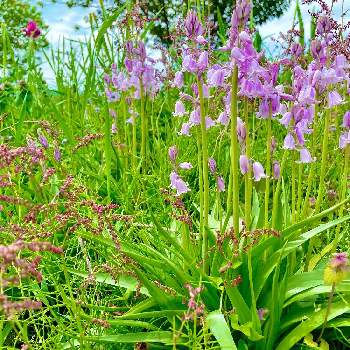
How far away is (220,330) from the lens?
6.91 feet

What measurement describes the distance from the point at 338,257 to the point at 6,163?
3.40ft

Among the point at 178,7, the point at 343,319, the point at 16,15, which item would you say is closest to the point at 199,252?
the point at 343,319

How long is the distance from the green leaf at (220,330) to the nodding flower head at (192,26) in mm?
1042

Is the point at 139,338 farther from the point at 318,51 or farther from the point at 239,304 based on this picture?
the point at 318,51

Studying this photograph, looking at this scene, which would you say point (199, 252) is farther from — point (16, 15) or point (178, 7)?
point (16, 15)

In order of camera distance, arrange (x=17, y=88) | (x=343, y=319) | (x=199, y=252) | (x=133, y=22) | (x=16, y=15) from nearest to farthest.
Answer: (x=343, y=319)
(x=199, y=252)
(x=133, y=22)
(x=17, y=88)
(x=16, y=15)

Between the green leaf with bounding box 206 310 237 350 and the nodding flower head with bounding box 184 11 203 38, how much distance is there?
1.04m

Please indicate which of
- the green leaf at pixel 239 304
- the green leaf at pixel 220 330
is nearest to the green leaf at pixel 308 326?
the green leaf at pixel 239 304

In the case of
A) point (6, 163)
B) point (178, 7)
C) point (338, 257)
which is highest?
point (178, 7)

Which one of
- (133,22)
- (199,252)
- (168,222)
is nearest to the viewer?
(199,252)

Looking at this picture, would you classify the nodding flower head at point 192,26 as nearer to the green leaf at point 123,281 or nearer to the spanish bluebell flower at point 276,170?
the spanish bluebell flower at point 276,170

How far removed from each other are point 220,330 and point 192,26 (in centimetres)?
112

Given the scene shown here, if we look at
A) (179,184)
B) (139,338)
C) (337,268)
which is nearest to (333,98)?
(179,184)

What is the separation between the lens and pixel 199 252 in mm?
2650
